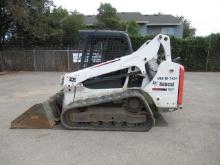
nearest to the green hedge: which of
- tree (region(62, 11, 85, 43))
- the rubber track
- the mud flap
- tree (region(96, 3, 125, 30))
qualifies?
tree (region(62, 11, 85, 43))

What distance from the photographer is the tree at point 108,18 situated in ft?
94.5

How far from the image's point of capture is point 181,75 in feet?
21.0

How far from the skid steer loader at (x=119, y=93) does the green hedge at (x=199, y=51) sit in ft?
43.7

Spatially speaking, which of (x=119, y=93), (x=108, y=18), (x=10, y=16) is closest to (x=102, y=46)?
(x=119, y=93)

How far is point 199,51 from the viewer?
19.6 metres

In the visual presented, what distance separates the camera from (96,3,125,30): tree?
94.5 ft

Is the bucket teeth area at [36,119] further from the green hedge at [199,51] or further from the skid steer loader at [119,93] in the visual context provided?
the green hedge at [199,51]

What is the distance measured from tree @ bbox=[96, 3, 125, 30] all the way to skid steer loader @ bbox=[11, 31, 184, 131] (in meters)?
22.0

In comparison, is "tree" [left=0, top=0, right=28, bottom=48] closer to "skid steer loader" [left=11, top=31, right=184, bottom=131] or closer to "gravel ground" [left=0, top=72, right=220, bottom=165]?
"gravel ground" [left=0, top=72, right=220, bottom=165]

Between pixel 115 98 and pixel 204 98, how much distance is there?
4.74 metres

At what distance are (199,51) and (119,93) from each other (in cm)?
1441

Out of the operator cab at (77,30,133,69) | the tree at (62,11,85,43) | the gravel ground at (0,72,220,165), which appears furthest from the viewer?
the tree at (62,11,85,43)

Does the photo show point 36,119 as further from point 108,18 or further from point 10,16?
point 108,18

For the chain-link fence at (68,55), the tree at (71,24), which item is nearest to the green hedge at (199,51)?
the chain-link fence at (68,55)
